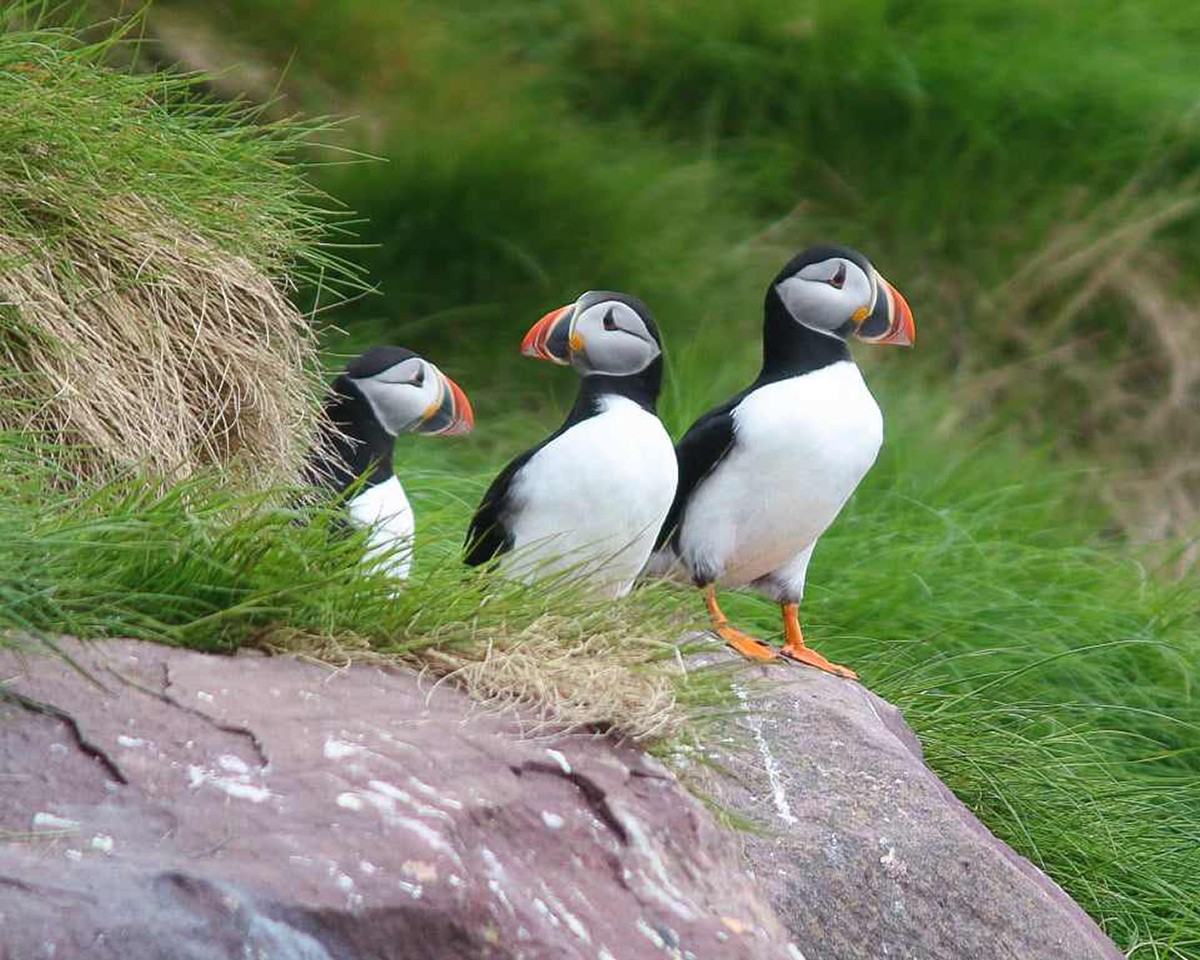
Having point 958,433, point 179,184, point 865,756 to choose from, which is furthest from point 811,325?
point 958,433

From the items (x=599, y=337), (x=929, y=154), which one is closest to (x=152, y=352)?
(x=599, y=337)

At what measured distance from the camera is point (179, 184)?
369cm

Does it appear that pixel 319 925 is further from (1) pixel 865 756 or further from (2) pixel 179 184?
(2) pixel 179 184

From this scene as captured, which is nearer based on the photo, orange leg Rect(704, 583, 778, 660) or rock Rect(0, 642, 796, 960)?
rock Rect(0, 642, 796, 960)

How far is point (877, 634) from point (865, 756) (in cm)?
176

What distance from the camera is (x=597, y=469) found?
11.2 ft

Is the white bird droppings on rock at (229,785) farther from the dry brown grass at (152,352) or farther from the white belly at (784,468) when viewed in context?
the white belly at (784,468)

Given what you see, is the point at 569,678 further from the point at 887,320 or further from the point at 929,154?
the point at 929,154

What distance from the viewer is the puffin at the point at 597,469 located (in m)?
3.42

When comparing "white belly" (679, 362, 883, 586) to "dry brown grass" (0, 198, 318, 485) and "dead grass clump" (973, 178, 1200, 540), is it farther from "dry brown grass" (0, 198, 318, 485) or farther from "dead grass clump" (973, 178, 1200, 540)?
"dead grass clump" (973, 178, 1200, 540)

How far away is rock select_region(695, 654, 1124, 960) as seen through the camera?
289 cm

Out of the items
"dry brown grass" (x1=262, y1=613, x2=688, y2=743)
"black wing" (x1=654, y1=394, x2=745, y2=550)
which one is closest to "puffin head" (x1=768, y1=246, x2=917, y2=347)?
"black wing" (x1=654, y1=394, x2=745, y2=550)

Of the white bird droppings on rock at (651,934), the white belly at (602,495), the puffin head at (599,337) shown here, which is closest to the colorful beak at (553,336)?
the puffin head at (599,337)

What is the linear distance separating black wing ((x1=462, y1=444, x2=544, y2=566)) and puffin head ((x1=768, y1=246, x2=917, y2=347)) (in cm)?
63
